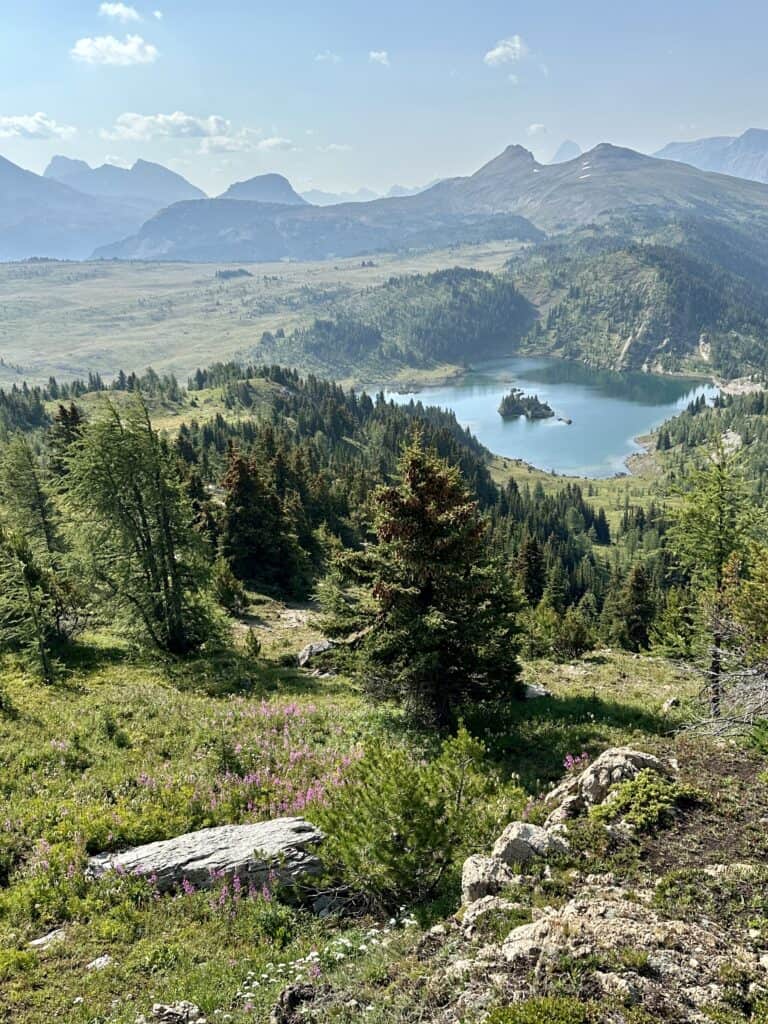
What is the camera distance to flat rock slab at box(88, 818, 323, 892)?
12164 mm

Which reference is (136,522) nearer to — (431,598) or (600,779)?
(431,598)

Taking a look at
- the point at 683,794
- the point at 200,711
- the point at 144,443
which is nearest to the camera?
the point at 683,794

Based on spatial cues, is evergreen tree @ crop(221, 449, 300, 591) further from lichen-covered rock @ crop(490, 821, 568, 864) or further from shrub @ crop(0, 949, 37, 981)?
lichen-covered rock @ crop(490, 821, 568, 864)

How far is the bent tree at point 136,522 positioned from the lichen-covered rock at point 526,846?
23671 millimetres

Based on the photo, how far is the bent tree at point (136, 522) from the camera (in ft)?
95.8

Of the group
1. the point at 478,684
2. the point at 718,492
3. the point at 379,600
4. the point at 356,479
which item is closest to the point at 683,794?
the point at 478,684

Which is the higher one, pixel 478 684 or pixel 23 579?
pixel 23 579

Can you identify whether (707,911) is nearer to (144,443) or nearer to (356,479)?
(144,443)

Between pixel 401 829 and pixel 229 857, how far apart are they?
170 inches

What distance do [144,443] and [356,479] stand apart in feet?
290

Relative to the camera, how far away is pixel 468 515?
1923cm

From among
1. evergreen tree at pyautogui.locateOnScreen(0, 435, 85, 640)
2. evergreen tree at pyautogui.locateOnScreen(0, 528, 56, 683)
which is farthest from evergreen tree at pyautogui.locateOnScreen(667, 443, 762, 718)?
evergreen tree at pyautogui.locateOnScreen(0, 435, 85, 640)

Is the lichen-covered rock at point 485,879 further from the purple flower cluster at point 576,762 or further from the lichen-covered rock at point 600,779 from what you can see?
the purple flower cluster at point 576,762

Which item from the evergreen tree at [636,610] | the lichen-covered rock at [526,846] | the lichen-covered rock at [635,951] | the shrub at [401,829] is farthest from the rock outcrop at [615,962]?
the evergreen tree at [636,610]
